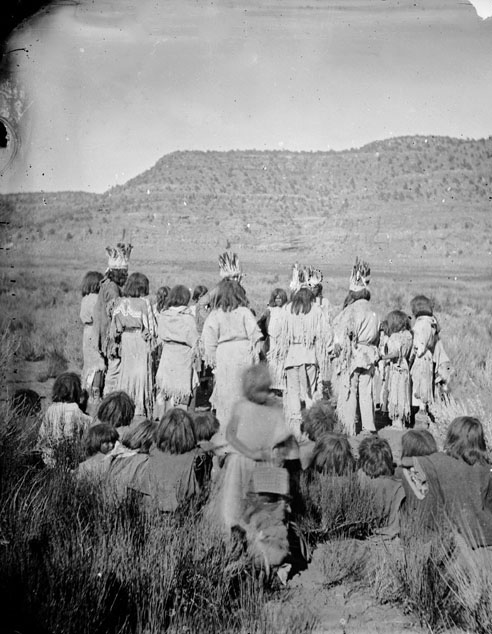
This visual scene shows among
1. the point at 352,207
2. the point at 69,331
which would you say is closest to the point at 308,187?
the point at 352,207

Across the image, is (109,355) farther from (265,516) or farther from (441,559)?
(441,559)

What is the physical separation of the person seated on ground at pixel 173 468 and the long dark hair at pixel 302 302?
3.46m

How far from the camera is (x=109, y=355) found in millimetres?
8719

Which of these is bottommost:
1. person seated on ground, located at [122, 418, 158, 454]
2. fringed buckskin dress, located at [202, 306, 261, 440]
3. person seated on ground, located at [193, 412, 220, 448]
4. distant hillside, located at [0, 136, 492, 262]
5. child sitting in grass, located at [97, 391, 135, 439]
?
person seated on ground, located at [193, 412, 220, 448]

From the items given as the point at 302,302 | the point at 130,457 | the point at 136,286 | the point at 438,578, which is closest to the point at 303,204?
the point at 302,302

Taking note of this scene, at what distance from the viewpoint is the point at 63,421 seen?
648 cm

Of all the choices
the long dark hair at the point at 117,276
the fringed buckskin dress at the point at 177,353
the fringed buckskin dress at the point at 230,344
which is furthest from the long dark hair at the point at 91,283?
the fringed buckskin dress at the point at 230,344

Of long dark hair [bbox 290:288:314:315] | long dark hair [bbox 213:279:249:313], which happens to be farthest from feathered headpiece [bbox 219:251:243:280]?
long dark hair [bbox 290:288:314:315]

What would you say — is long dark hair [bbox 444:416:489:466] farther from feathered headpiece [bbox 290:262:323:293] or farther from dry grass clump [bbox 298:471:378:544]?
feathered headpiece [bbox 290:262:323:293]

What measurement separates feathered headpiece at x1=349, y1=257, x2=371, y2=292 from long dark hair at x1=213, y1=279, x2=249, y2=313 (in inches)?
65.8

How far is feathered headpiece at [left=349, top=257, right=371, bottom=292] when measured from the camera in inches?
334

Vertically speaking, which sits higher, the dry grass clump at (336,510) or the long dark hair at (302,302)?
the long dark hair at (302,302)

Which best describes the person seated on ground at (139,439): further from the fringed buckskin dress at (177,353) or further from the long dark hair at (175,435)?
the fringed buckskin dress at (177,353)

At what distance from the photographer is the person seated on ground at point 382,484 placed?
5336mm
